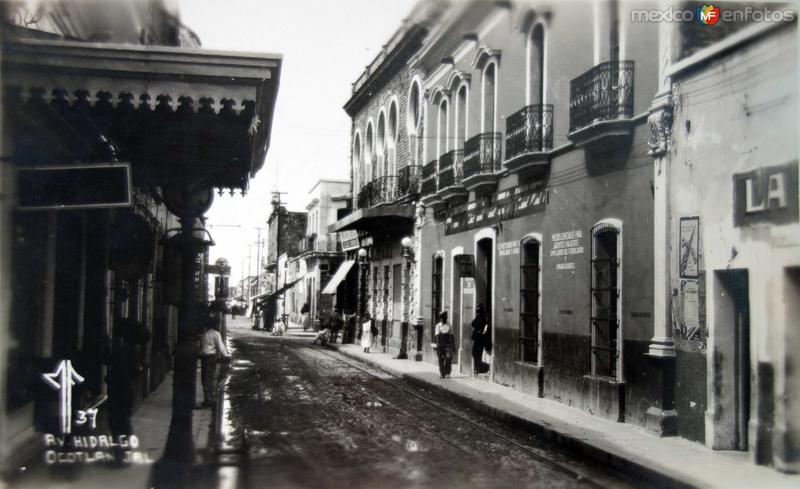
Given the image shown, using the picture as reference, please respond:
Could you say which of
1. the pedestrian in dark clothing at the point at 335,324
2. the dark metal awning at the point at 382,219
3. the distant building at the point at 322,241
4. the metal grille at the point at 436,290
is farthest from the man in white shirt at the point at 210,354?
the distant building at the point at 322,241

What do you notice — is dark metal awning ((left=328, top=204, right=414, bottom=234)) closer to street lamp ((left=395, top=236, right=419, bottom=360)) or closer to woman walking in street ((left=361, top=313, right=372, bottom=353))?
street lamp ((left=395, top=236, right=419, bottom=360))

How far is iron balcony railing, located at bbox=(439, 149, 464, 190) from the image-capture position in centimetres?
1903

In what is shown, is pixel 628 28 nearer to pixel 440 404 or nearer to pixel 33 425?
pixel 440 404

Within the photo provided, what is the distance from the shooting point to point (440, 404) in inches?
551

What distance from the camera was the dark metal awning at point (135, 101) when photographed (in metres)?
6.04

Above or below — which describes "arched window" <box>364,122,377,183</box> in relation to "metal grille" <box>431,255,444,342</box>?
above

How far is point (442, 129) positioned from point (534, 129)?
7.07 m

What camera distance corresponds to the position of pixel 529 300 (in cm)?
1558

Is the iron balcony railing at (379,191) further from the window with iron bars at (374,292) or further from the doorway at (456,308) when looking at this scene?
the doorway at (456,308)

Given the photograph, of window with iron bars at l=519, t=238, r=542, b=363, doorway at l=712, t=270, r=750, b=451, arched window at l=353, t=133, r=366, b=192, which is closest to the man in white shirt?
window with iron bars at l=519, t=238, r=542, b=363

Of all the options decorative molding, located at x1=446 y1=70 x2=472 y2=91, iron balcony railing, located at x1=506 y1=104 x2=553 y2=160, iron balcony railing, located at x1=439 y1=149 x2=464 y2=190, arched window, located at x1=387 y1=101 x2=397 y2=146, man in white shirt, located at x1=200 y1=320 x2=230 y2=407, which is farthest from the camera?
arched window, located at x1=387 y1=101 x2=397 y2=146

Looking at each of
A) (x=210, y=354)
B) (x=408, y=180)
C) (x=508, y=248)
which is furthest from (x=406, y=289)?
(x=210, y=354)

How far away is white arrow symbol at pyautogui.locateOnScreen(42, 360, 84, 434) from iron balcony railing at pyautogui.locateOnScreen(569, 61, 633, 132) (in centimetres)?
810

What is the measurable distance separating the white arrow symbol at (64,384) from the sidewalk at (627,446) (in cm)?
564
